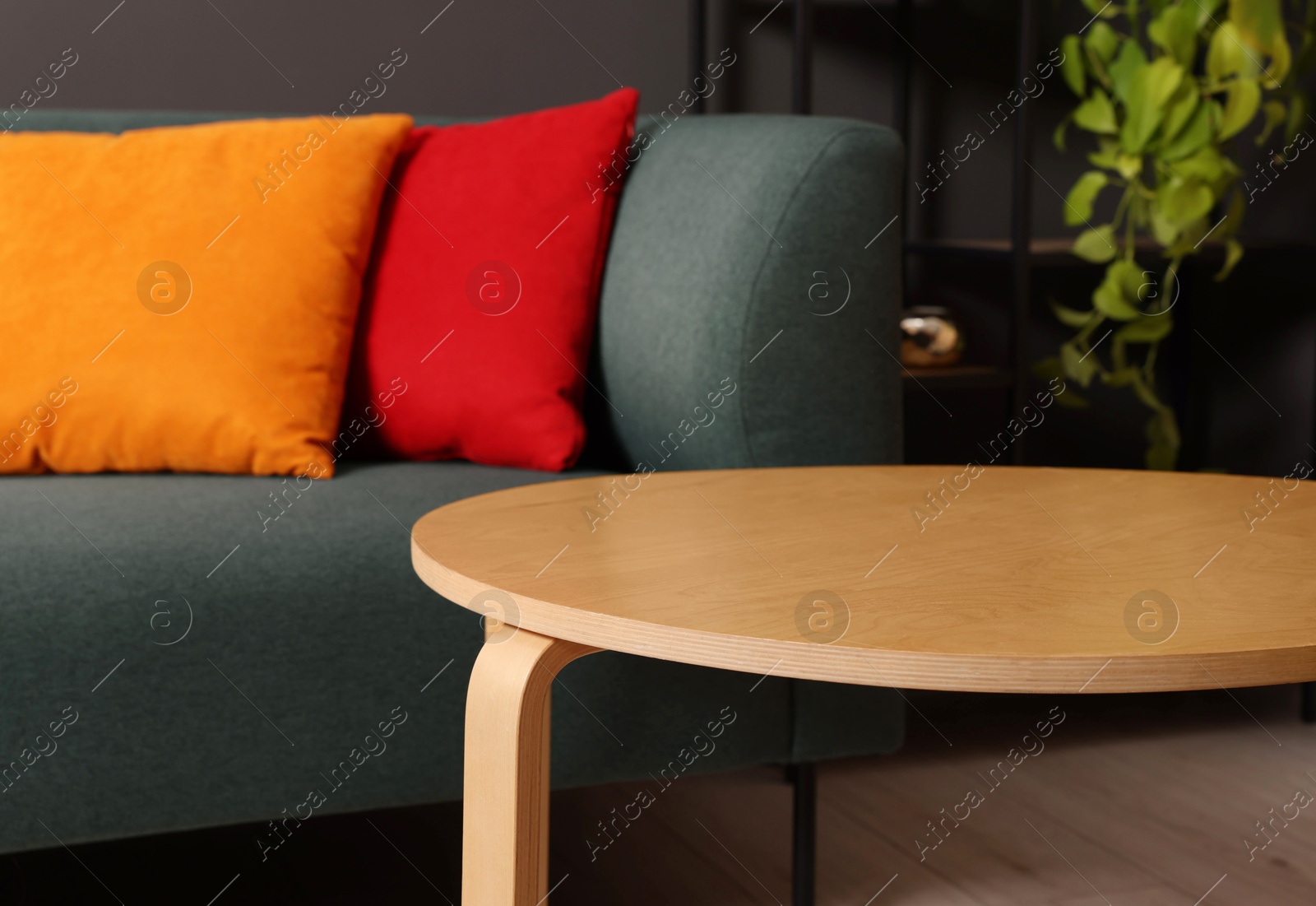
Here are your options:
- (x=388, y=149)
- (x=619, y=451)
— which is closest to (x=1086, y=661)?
(x=619, y=451)

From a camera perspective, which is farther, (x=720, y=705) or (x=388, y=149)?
(x=388, y=149)

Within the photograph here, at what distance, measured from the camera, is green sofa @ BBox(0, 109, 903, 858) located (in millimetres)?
993

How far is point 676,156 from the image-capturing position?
1.36 metres

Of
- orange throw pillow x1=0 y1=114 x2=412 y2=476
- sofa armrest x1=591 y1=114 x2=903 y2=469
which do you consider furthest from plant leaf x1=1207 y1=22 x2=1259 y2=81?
orange throw pillow x1=0 y1=114 x2=412 y2=476

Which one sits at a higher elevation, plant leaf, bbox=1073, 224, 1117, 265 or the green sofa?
the green sofa

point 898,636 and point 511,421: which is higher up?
point 898,636

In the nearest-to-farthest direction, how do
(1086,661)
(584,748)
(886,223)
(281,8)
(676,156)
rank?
(1086,661) → (584,748) → (886,223) → (676,156) → (281,8)

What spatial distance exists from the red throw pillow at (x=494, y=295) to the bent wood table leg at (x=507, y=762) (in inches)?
21.6

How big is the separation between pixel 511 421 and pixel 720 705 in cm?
35

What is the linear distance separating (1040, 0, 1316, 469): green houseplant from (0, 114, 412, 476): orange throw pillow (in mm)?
1167

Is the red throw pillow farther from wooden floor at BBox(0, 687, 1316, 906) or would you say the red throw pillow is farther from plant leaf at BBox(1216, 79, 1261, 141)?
plant leaf at BBox(1216, 79, 1261, 141)

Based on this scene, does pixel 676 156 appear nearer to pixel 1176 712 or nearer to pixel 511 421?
pixel 511 421

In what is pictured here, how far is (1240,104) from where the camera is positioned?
186 cm

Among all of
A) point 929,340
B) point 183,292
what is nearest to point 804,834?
point 183,292
